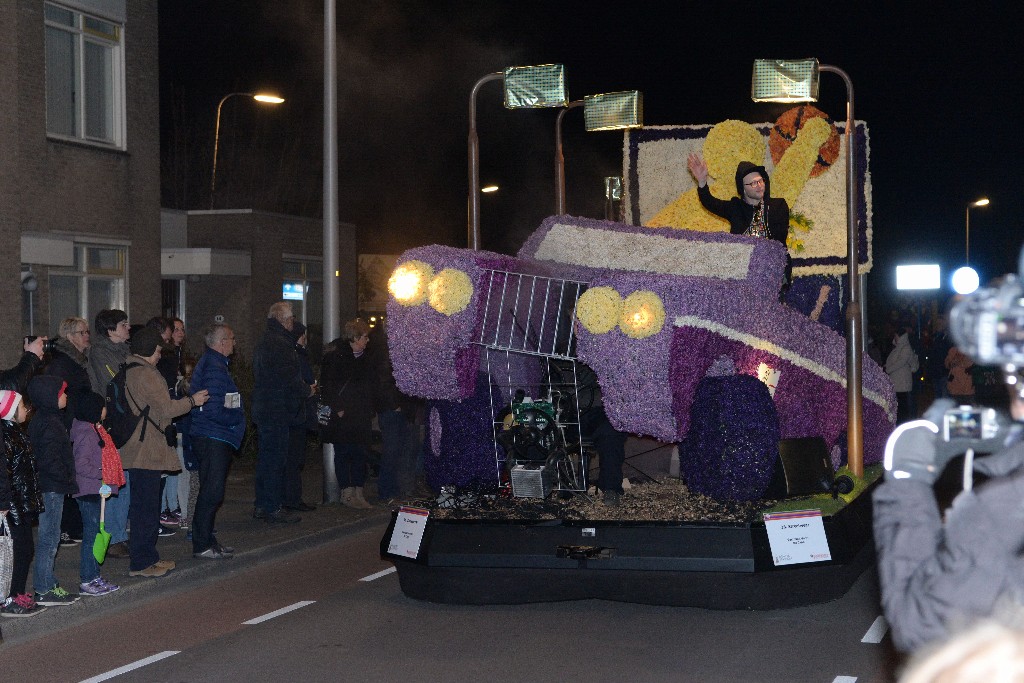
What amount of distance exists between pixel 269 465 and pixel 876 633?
654 cm

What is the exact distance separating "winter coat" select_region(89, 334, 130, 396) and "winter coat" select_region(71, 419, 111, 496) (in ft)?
4.81

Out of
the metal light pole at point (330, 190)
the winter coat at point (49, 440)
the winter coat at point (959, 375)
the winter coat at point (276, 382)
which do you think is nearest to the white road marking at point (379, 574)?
the winter coat at point (49, 440)

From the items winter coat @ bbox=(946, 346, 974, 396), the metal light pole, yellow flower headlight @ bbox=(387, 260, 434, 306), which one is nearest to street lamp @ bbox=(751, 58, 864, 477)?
yellow flower headlight @ bbox=(387, 260, 434, 306)

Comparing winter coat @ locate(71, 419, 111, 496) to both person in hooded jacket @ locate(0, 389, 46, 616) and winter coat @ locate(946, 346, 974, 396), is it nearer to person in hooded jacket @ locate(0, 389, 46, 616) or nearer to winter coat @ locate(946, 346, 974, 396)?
person in hooded jacket @ locate(0, 389, 46, 616)

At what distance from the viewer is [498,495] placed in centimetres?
870

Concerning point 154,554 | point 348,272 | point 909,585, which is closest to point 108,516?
point 154,554

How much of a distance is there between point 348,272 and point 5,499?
87.3ft

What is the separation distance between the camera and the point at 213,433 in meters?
10.3

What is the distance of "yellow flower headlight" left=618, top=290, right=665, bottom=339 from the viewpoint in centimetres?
735

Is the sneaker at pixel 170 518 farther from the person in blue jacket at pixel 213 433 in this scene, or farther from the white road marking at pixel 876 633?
the white road marking at pixel 876 633

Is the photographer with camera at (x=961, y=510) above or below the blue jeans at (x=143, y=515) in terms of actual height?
above

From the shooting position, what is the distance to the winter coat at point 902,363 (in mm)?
20125

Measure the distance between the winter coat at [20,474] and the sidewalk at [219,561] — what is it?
0.71m

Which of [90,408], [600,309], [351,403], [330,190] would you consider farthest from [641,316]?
[330,190]
